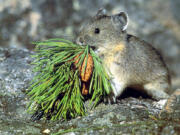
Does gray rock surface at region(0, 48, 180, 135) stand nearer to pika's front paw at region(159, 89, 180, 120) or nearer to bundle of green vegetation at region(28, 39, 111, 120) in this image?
pika's front paw at region(159, 89, 180, 120)

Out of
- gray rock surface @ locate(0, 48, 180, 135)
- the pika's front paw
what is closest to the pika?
gray rock surface @ locate(0, 48, 180, 135)

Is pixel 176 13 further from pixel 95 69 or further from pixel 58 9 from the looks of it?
pixel 95 69

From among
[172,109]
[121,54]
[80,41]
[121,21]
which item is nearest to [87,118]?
[172,109]

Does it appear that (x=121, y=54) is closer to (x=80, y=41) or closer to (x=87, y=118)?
(x=80, y=41)

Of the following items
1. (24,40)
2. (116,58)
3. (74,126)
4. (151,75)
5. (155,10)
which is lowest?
(74,126)

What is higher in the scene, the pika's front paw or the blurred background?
the blurred background

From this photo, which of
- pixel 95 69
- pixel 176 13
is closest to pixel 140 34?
Result: pixel 176 13

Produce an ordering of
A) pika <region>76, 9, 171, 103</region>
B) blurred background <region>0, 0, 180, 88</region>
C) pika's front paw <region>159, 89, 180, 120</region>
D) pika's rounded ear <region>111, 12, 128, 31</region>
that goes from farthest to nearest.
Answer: blurred background <region>0, 0, 180, 88</region> < pika's rounded ear <region>111, 12, 128, 31</region> < pika <region>76, 9, 171, 103</region> < pika's front paw <region>159, 89, 180, 120</region>
